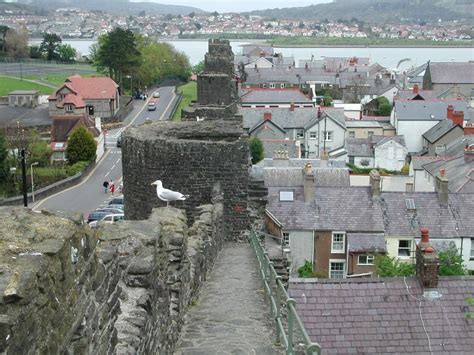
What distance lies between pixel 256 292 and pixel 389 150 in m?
37.6

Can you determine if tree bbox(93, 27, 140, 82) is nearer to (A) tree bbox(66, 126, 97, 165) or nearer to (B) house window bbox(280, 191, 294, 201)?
(A) tree bbox(66, 126, 97, 165)

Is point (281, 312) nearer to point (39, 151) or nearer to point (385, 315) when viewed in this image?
point (385, 315)

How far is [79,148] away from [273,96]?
1031 inches

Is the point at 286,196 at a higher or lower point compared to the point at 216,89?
lower

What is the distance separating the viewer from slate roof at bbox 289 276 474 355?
11.2 m

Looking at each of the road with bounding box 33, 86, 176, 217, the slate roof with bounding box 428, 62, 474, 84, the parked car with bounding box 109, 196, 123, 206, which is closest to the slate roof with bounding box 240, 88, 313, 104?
the road with bounding box 33, 86, 176, 217

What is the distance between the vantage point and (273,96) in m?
63.2

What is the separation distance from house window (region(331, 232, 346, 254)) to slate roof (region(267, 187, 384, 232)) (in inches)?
10.1

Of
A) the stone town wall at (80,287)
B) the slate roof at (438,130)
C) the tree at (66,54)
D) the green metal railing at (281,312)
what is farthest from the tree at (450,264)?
the tree at (66,54)

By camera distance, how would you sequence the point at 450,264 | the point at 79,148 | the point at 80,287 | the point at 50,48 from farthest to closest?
the point at 50,48 < the point at 79,148 < the point at 450,264 < the point at 80,287

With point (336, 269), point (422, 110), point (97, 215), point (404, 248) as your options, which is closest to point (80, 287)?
point (336, 269)

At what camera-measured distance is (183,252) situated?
7562 mm

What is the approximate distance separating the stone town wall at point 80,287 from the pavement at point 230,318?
600mm

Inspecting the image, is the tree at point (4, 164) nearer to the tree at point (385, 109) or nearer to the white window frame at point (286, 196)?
the white window frame at point (286, 196)
